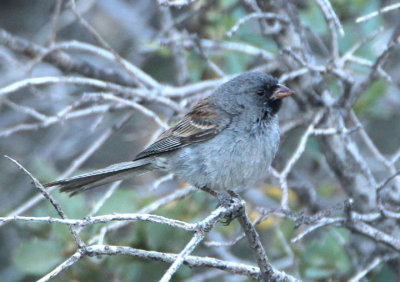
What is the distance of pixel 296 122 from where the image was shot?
4.93 m

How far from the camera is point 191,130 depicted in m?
4.57

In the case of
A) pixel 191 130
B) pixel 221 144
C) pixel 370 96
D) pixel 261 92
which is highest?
pixel 370 96

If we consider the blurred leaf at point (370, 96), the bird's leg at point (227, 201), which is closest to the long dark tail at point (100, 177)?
the bird's leg at point (227, 201)

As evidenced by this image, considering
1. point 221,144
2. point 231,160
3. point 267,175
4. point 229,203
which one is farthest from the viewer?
point 267,175

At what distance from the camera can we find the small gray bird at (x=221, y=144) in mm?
4168

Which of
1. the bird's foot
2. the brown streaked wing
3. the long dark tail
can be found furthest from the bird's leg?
the long dark tail

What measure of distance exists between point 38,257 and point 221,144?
167cm

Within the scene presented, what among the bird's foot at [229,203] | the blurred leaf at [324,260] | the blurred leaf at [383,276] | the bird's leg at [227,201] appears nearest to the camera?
the bird's foot at [229,203]

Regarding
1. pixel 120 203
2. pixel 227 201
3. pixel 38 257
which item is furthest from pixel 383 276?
pixel 38 257

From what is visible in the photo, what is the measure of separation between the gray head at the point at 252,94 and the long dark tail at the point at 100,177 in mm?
836

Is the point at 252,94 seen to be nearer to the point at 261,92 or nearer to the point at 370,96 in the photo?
the point at 261,92

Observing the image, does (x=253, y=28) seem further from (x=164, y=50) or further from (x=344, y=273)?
(x=344, y=273)

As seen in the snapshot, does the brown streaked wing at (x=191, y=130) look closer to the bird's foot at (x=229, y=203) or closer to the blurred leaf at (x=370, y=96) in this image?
the bird's foot at (x=229, y=203)

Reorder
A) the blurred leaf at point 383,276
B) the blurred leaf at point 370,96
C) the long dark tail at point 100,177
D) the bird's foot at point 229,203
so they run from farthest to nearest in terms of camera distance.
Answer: the blurred leaf at point 370,96, the blurred leaf at point 383,276, the long dark tail at point 100,177, the bird's foot at point 229,203
